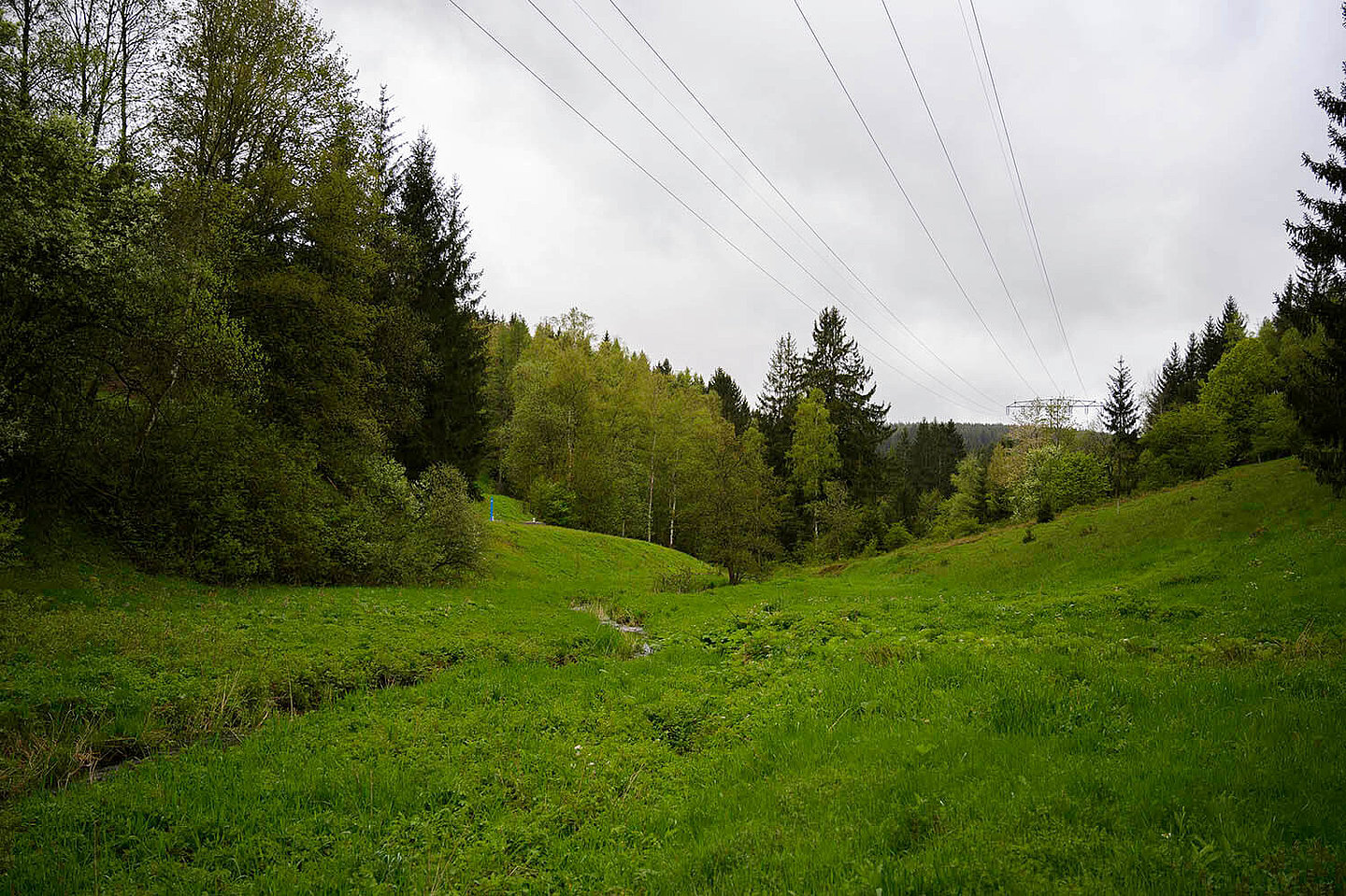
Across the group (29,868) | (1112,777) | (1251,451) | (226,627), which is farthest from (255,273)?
(1251,451)

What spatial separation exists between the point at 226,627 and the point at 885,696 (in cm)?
1434

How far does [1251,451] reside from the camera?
39.2 meters

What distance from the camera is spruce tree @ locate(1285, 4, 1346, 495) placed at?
18500mm

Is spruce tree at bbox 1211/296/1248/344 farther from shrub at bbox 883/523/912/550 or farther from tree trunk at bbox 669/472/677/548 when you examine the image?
tree trunk at bbox 669/472/677/548

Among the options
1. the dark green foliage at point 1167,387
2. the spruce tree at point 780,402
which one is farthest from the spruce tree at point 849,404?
the dark green foliage at point 1167,387

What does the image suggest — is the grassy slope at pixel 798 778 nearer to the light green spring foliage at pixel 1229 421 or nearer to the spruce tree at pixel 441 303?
the spruce tree at pixel 441 303

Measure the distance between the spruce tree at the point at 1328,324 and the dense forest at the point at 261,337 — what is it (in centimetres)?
9

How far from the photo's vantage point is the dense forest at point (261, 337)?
49.5ft

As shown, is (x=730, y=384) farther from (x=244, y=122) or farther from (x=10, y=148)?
(x=10, y=148)

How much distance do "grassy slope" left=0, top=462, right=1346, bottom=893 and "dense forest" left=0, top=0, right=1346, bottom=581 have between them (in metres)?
6.32

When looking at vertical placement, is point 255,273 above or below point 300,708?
above

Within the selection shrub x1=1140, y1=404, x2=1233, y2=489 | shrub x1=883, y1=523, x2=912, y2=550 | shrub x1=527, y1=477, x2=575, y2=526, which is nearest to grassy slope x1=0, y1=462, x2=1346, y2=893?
shrub x1=1140, y1=404, x2=1233, y2=489

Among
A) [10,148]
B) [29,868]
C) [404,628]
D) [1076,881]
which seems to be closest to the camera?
[1076,881]

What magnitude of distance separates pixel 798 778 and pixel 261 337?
81.3 ft
